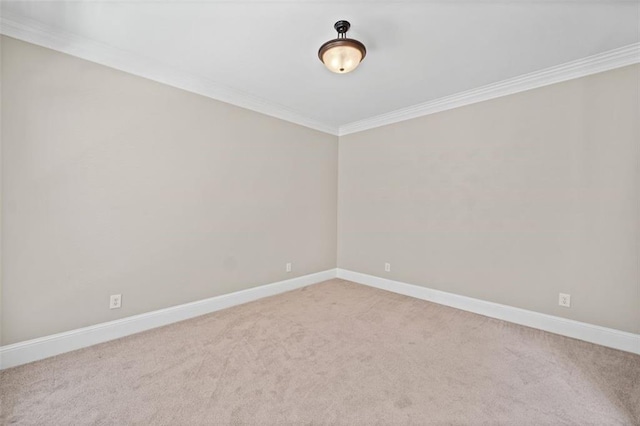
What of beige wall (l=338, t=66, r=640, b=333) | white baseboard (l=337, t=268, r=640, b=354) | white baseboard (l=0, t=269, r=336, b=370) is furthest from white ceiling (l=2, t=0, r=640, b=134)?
white baseboard (l=337, t=268, r=640, b=354)

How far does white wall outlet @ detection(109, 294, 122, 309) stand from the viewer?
249 cm

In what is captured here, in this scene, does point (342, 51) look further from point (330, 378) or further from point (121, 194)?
point (330, 378)

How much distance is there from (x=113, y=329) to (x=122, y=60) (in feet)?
7.82

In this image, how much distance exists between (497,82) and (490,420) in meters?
3.06

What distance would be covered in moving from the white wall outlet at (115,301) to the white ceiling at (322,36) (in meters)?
2.05

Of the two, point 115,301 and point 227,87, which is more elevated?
point 227,87

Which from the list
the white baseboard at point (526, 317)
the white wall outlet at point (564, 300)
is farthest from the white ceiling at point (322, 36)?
the white baseboard at point (526, 317)

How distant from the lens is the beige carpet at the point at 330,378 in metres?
1.64

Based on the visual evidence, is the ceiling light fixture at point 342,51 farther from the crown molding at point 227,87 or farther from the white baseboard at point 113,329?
the white baseboard at point 113,329

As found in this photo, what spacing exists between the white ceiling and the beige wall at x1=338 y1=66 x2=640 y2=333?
0.51 meters

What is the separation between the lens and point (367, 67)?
8.88ft

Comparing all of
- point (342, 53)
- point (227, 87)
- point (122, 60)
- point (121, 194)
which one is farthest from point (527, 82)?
point (121, 194)

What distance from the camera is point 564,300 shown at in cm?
268

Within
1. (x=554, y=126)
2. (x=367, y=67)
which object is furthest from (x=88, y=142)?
(x=554, y=126)
